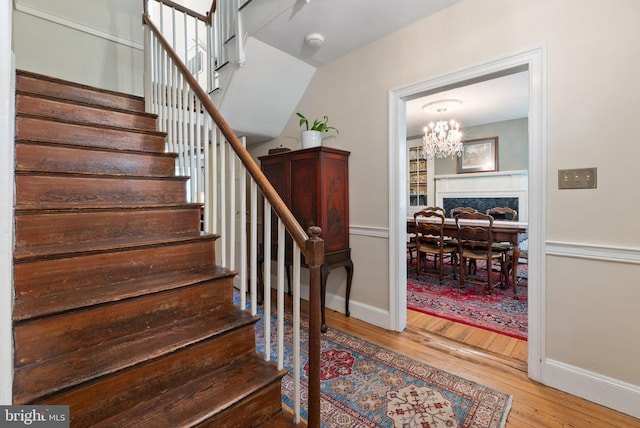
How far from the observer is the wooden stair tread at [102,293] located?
1.16 metres

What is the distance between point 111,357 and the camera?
3.85 feet

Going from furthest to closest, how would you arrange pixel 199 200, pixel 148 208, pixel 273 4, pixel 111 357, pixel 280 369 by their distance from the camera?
1. pixel 273 4
2. pixel 199 200
3. pixel 148 208
4. pixel 280 369
5. pixel 111 357

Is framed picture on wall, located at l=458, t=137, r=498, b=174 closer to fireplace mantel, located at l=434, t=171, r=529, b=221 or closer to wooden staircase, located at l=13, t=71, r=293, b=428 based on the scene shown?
fireplace mantel, located at l=434, t=171, r=529, b=221

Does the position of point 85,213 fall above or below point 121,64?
below

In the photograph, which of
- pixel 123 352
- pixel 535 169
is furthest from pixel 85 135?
pixel 535 169

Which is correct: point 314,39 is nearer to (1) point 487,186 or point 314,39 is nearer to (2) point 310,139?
(2) point 310,139

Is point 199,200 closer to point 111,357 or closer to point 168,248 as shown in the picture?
point 168,248

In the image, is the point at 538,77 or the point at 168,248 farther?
the point at 538,77

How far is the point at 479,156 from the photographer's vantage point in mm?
5582

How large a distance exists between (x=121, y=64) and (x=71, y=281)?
302cm

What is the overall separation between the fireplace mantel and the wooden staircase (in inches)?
195

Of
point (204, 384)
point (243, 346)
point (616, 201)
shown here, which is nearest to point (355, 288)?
point (243, 346)

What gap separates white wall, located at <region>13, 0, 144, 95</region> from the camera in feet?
9.20
